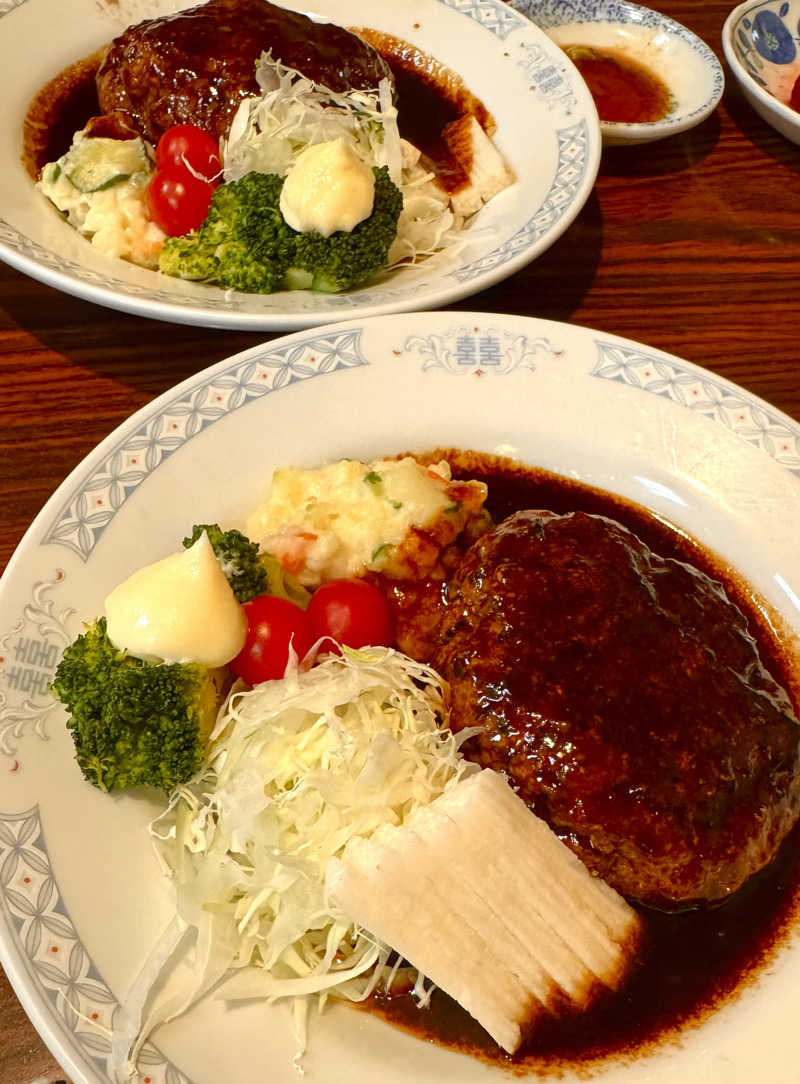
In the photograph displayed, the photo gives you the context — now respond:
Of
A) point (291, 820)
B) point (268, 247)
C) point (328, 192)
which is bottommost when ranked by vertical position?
point (291, 820)

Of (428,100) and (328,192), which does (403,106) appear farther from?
(328,192)

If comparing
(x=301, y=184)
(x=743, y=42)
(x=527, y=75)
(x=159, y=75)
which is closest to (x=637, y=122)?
(x=527, y=75)

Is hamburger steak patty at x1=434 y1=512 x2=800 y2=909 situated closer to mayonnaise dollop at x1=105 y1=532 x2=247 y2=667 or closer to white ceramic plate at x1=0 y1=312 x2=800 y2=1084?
white ceramic plate at x1=0 y1=312 x2=800 y2=1084

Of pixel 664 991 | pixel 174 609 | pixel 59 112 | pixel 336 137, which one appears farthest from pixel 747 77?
pixel 664 991

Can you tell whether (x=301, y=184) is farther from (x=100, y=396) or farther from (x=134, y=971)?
(x=134, y=971)

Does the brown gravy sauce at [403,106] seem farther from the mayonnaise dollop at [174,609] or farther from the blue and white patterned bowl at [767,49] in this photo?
the mayonnaise dollop at [174,609]

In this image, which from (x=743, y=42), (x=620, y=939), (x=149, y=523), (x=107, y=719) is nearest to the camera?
(x=107, y=719)

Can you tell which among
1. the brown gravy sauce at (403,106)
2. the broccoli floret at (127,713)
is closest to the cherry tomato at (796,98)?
the brown gravy sauce at (403,106)
